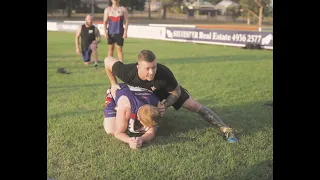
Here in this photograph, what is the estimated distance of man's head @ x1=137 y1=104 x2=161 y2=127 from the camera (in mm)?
4352

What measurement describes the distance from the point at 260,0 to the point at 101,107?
4209 centimetres

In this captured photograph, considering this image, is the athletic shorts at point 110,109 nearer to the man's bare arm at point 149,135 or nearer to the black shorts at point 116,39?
the man's bare arm at point 149,135

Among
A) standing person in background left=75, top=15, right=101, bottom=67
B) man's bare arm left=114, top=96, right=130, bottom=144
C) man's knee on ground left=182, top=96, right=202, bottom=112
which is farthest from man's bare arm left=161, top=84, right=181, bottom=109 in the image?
standing person in background left=75, top=15, right=101, bottom=67

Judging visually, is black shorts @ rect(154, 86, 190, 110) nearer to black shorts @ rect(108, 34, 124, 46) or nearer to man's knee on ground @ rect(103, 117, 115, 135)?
man's knee on ground @ rect(103, 117, 115, 135)

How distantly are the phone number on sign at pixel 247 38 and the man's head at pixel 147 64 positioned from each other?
46.7 ft

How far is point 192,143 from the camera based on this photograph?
4461 mm

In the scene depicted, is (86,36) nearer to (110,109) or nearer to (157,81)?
(110,109)

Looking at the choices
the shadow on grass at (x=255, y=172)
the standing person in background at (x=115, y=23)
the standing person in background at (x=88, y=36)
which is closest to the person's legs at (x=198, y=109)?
the shadow on grass at (x=255, y=172)

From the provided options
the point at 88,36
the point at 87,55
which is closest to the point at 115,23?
the point at 88,36

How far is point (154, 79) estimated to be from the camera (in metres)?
4.64

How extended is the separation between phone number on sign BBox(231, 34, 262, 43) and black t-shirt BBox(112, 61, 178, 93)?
13.9m
